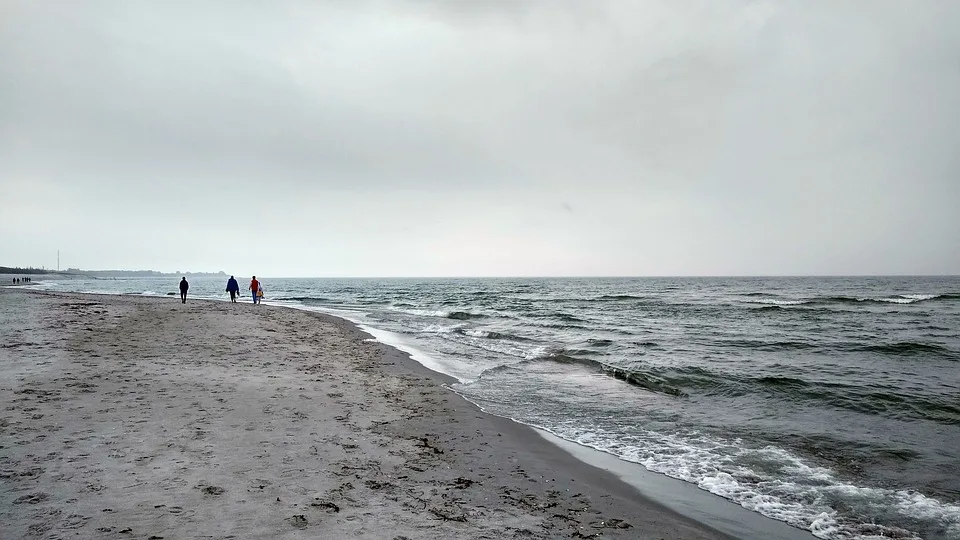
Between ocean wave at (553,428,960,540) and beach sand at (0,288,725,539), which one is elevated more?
beach sand at (0,288,725,539)

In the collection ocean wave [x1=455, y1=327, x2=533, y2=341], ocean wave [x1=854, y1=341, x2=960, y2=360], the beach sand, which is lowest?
ocean wave [x1=455, y1=327, x2=533, y2=341]

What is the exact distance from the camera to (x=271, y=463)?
19.8 ft

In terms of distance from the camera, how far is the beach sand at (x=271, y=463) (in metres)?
4.59

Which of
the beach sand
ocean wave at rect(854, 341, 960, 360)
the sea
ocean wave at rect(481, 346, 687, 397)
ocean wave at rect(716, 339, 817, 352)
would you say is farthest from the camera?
ocean wave at rect(716, 339, 817, 352)

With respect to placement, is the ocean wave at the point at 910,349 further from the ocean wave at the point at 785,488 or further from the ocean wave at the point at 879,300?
the ocean wave at the point at 879,300

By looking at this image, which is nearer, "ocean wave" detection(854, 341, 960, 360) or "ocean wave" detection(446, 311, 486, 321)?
"ocean wave" detection(854, 341, 960, 360)

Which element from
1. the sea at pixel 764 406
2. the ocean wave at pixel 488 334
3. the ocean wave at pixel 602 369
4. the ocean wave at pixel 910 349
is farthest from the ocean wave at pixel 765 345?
the ocean wave at pixel 488 334

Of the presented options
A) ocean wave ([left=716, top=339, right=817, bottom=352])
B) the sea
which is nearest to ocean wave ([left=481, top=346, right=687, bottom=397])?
the sea

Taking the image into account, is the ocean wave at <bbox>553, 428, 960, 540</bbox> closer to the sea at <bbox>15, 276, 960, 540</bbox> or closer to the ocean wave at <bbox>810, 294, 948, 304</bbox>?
the sea at <bbox>15, 276, 960, 540</bbox>

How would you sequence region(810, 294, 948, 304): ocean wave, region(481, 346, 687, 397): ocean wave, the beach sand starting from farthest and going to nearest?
region(810, 294, 948, 304): ocean wave
region(481, 346, 687, 397): ocean wave
the beach sand

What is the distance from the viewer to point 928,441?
8930mm

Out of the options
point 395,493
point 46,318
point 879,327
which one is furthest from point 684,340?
point 46,318

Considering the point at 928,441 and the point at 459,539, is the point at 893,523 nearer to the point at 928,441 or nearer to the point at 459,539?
the point at 928,441

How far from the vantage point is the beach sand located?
4.59 m
